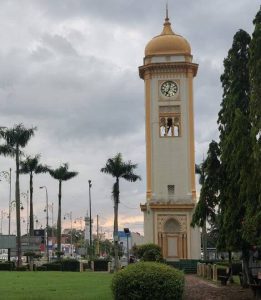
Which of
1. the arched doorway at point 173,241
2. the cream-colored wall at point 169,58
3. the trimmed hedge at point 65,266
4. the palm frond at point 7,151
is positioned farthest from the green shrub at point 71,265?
the cream-colored wall at point 169,58

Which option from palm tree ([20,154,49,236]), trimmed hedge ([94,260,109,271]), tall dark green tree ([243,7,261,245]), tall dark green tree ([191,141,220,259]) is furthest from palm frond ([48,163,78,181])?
tall dark green tree ([243,7,261,245])

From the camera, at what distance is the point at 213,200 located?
31.2m

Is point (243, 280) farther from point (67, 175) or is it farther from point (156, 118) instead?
point (67, 175)

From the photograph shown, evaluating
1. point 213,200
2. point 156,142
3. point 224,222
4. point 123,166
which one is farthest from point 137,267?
point 156,142

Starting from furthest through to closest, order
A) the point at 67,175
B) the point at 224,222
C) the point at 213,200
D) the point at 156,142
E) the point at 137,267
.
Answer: the point at 67,175 < the point at 156,142 < the point at 213,200 < the point at 224,222 < the point at 137,267

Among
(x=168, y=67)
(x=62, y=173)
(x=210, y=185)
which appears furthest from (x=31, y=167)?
(x=210, y=185)

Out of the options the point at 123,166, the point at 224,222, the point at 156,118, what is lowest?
the point at 224,222

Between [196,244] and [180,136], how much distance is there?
37.8 ft

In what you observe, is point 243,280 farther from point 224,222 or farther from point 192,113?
point 192,113

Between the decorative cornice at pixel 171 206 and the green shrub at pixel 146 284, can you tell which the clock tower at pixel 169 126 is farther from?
the green shrub at pixel 146 284

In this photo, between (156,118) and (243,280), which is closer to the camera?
(243,280)

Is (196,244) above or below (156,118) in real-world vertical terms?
below

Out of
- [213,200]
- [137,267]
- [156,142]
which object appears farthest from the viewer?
[156,142]

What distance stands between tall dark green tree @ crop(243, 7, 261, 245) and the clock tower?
41.9m
